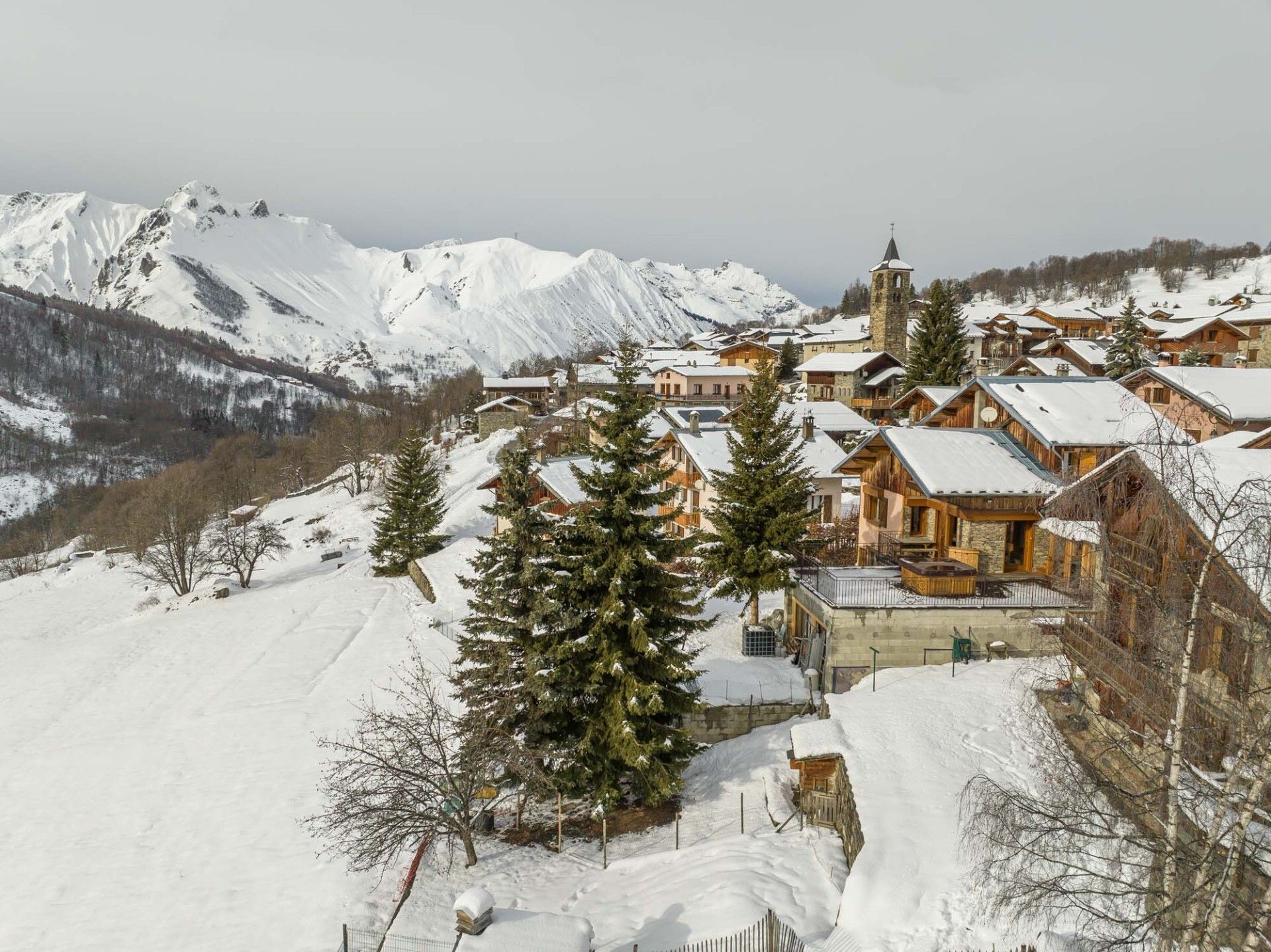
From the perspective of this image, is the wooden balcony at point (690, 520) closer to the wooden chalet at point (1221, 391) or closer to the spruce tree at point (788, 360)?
the wooden chalet at point (1221, 391)

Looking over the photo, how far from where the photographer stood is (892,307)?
87.6m

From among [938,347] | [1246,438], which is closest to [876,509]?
[1246,438]

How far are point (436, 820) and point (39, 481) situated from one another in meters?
184

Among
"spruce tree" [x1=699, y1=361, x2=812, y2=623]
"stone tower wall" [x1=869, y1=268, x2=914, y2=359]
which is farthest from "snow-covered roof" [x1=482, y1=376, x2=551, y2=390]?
"spruce tree" [x1=699, y1=361, x2=812, y2=623]

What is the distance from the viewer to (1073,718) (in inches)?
575

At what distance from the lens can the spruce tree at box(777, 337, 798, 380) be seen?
10222cm

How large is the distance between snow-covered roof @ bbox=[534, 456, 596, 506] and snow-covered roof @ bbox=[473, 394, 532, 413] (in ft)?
161

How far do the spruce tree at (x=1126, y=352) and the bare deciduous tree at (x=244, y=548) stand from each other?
68606 mm

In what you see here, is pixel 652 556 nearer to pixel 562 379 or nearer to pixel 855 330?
pixel 855 330

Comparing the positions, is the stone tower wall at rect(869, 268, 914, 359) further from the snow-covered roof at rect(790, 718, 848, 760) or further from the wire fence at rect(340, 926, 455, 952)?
the wire fence at rect(340, 926, 455, 952)

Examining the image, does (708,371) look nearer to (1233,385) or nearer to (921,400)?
(921,400)

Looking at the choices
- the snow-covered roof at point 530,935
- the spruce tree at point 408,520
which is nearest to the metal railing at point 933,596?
the snow-covered roof at point 530,935

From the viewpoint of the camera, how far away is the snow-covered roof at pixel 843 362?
77.7 m

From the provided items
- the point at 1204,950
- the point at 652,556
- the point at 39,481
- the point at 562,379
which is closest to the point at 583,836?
the point at 652,556
